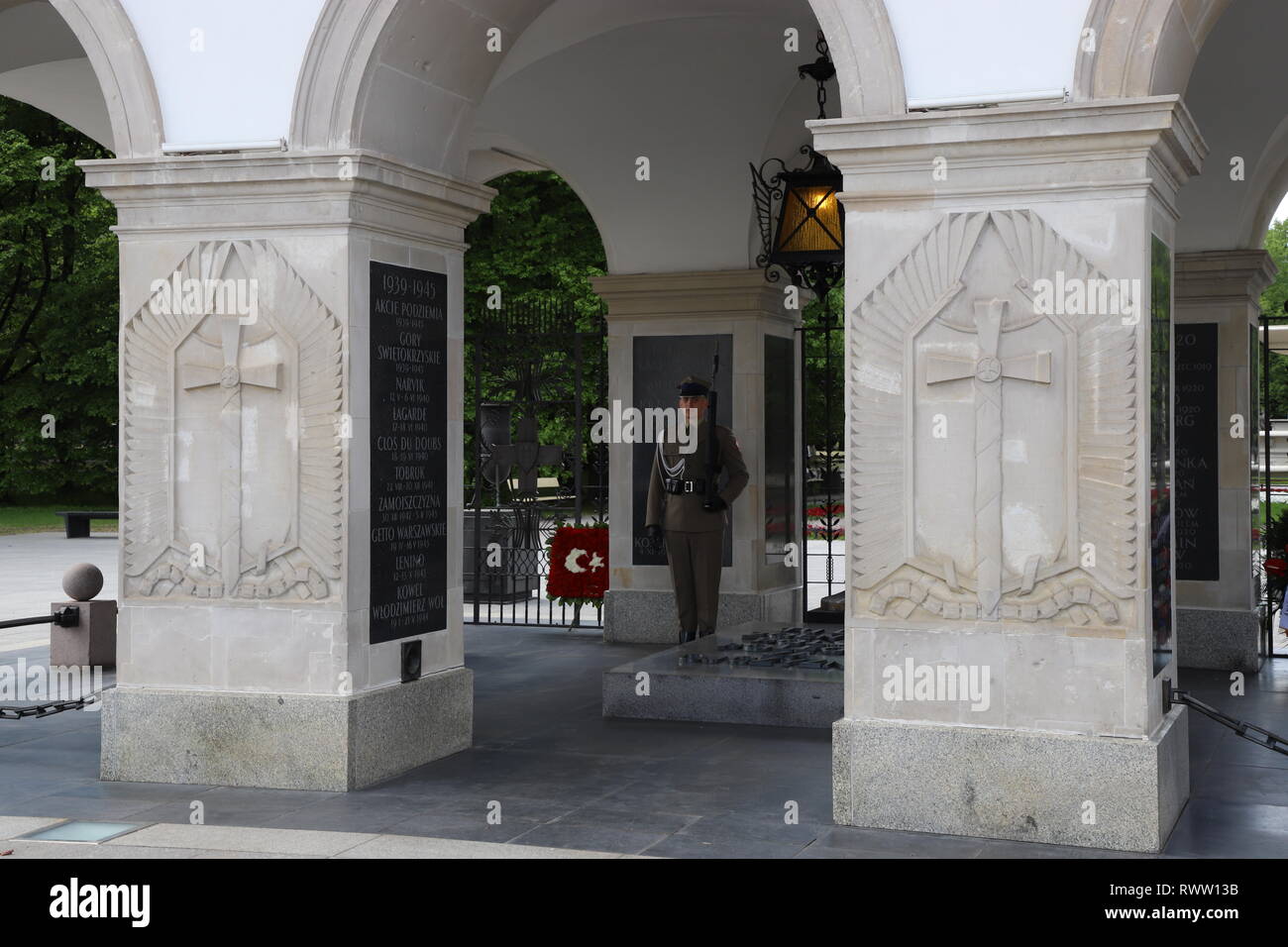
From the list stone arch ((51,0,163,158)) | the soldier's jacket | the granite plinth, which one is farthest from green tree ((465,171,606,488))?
stone arch ((51,0,163,158))

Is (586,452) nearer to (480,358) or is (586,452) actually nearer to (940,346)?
(480,358)

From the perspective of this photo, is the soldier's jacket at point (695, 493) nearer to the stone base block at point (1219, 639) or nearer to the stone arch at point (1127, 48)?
the stone base block at point (1219, 639)

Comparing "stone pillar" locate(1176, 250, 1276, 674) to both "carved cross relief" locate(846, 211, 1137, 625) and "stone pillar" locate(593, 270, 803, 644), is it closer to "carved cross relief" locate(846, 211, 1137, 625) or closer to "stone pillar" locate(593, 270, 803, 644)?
"stone pillar" locate(593, 270, 803, 644)

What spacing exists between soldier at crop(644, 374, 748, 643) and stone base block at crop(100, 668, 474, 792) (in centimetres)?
407

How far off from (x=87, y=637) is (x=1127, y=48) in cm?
867

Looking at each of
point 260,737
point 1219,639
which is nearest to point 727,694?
point 260,737

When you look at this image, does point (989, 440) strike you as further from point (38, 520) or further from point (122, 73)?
point (38, 520)

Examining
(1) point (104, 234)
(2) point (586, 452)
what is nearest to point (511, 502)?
(2) point (586, 452)

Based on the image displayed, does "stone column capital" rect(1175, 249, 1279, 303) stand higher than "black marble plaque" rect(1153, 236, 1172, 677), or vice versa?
"stone column capital" rect(1175, 249, 1279, 303)

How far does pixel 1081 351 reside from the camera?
6.04 metres

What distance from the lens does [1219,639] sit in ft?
37.2

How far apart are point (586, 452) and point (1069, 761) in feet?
62.4

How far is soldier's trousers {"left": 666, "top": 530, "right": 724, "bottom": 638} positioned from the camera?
37.2 ft

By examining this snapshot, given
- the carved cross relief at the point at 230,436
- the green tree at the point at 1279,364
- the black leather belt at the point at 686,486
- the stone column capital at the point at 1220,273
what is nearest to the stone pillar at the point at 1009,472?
the carved cross relief at the point at 230,436
